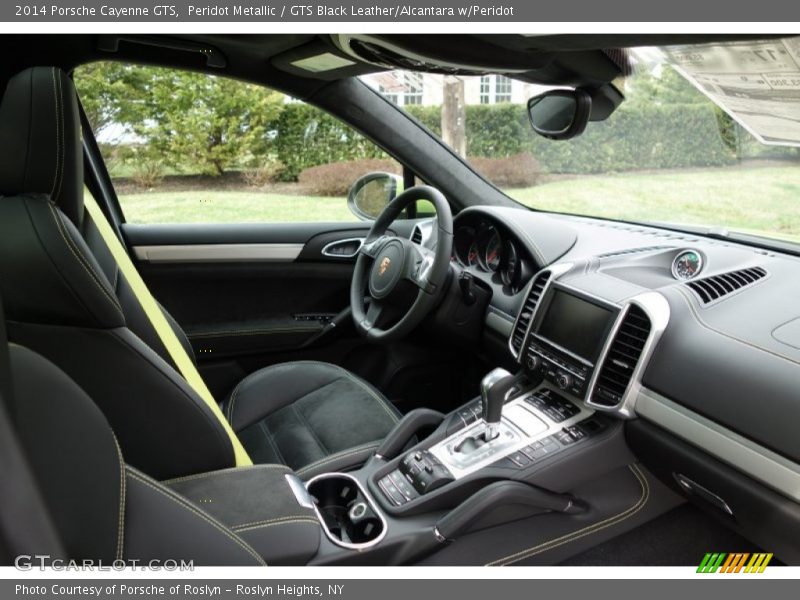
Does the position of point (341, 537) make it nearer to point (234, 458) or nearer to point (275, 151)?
point (234, 458)

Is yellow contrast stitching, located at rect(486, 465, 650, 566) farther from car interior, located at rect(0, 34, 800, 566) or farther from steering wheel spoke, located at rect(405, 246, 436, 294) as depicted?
steering wheel spoke, located at rect(405, 246, 436, 294)

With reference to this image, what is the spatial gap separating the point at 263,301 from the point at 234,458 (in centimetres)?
142

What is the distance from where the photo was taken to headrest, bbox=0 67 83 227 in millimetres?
1168

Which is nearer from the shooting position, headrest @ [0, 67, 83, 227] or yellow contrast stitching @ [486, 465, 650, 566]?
headrest @ [0, 67, 83, 227]

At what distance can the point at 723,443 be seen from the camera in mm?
1448

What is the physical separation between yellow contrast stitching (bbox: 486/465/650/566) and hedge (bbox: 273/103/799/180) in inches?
36.8

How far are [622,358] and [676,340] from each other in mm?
144

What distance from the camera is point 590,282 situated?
73.0 inches

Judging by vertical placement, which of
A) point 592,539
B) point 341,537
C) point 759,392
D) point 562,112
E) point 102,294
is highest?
point 562,112

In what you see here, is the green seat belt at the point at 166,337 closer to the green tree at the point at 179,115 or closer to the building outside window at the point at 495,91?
the green tree at the point at 179,115

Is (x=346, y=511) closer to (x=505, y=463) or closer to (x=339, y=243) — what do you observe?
(x=505, y=463)

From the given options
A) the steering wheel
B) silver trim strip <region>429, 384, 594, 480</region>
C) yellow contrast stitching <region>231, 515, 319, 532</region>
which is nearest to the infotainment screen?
silver trim strip <region>429, 384, 594, 480</region>

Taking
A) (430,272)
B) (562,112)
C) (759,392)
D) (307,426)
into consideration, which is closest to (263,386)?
(307,426)

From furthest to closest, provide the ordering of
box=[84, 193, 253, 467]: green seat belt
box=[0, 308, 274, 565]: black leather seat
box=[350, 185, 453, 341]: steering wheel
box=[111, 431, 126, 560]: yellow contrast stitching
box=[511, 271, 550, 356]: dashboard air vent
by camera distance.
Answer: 1. box=[350, 185, 453, 341]: steering wheel
2. box=[511, 271, 550, 356]: dashboard air vent
3. box=[84, 193, 253, 467]: green seat belt
4. box=[111, 431, 126, 560]: yellow contrast stitching
5. box=[0, 308, 274, 565]: black leather seat
